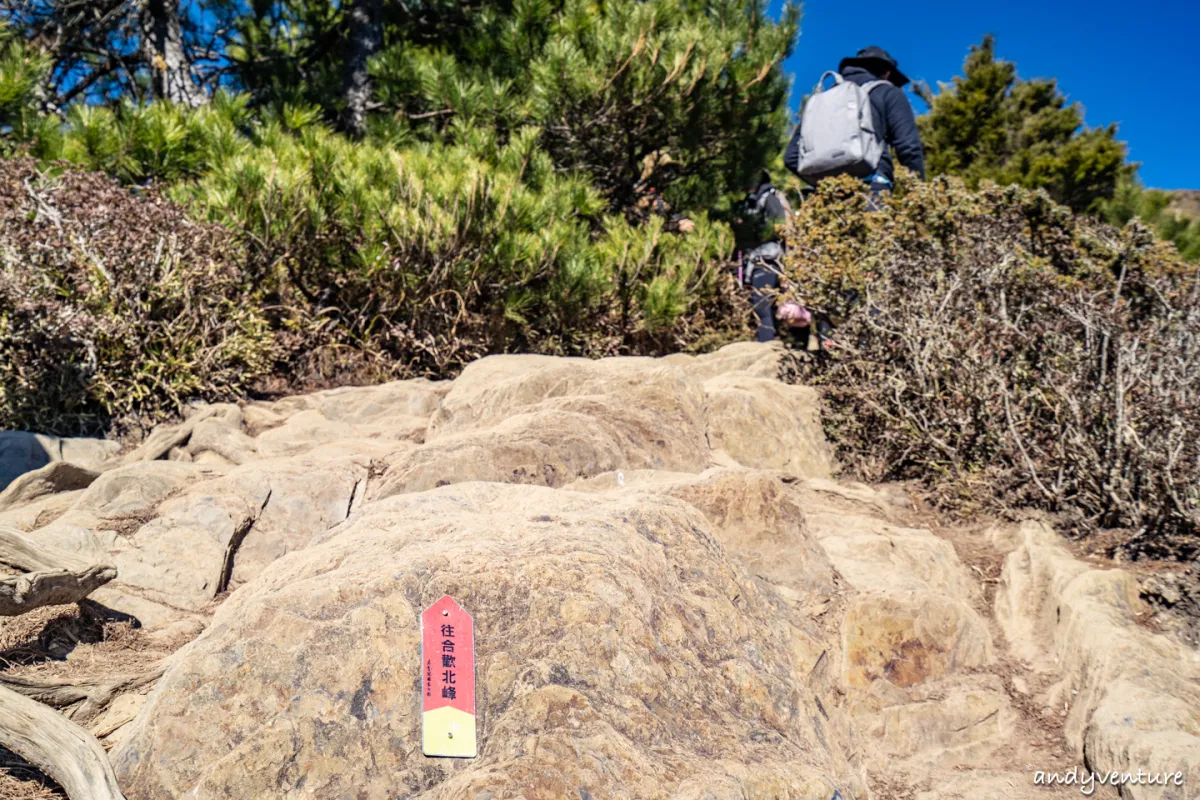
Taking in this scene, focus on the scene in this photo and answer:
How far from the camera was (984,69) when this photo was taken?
1614 cm

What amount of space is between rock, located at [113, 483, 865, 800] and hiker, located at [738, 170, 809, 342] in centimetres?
355

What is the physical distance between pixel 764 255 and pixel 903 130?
1.50 meters

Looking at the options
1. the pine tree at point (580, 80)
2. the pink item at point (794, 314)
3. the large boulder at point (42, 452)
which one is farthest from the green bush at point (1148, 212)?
the large boulder at point (42, 452)

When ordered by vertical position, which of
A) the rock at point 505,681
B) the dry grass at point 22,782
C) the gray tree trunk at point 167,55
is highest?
the gray tree trunk at point 167,55

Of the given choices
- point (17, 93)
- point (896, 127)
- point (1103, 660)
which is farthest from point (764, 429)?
point (17, 93)

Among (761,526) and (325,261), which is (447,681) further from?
(325,261)

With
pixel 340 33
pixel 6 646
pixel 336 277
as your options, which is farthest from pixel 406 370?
pixel 340 33

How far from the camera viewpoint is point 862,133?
609 cm

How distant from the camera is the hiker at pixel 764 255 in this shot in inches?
249

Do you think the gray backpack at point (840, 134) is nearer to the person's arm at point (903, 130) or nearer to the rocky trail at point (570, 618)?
the person's arm at point (903, 130)

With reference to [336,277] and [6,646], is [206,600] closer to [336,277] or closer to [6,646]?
[6,646]

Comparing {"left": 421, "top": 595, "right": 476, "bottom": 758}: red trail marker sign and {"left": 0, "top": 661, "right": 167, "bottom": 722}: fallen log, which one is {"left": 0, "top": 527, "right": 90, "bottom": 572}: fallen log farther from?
{"left": 421, "top": 595, "right": 476, "bottom": 758}: red trail marker sign

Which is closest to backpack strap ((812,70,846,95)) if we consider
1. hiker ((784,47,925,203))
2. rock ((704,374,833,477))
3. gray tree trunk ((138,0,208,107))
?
hiker ((784,47,925,203))

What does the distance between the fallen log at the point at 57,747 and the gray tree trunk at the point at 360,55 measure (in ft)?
21.8
